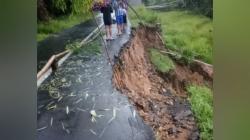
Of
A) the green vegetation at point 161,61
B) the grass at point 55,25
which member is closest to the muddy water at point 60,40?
the grass at point 55,25

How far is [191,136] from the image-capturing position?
178 centimetres

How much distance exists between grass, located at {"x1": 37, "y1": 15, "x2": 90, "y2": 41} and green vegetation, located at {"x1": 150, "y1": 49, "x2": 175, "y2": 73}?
0.53 meters

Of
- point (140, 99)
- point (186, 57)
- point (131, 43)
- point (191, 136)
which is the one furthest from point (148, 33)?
point (191, 136)

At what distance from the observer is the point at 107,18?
6.43ft

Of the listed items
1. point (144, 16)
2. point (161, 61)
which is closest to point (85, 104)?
point (161, 61)

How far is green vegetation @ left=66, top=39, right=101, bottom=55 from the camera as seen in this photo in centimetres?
197

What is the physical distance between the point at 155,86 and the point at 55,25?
770mm

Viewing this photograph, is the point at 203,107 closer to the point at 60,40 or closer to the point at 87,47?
the point at 87,47

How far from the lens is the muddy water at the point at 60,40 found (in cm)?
199

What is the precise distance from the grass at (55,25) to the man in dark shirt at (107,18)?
153 mm

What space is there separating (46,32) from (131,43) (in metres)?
0.57

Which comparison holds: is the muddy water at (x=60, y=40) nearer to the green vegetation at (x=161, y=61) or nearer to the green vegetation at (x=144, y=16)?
the green vegetation at (x=144, y=16)

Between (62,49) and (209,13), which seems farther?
(62,49)

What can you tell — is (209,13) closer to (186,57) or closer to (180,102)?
(186,57)
